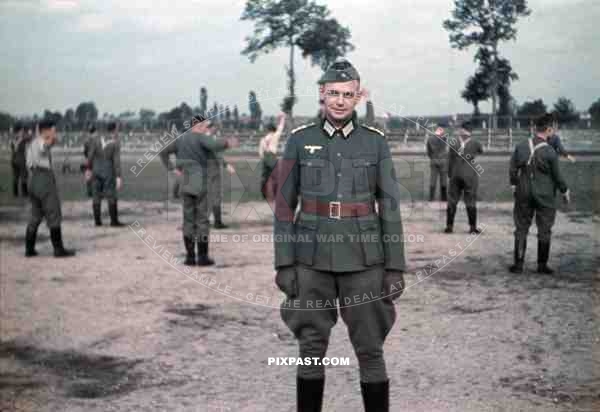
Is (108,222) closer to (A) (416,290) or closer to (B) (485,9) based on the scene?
(A) (416,290)

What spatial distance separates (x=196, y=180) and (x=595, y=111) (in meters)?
4.28

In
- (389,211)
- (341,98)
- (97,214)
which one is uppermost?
(341,98)

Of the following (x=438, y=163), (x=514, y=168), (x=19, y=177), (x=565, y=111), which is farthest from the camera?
(x=19, y=177)

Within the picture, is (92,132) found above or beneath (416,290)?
above

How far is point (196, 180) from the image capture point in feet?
27.2

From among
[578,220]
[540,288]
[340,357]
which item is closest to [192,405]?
[340,357]

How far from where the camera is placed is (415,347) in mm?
5336

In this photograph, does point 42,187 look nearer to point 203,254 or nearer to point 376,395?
point 203,254

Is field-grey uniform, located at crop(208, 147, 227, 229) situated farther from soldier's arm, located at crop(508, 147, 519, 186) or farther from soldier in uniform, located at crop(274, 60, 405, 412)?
soldier in uniform, located at crop(274, 60, 405, 412)

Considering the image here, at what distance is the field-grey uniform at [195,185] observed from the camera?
832 centimetres

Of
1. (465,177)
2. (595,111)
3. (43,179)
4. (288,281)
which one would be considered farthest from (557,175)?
(43,179)

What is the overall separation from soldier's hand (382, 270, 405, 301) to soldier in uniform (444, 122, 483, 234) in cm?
603

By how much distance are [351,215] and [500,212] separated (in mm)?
8272

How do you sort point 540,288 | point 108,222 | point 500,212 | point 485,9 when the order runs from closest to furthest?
point 485,9 < point 540,288 < point 500,212 < point 108,222
